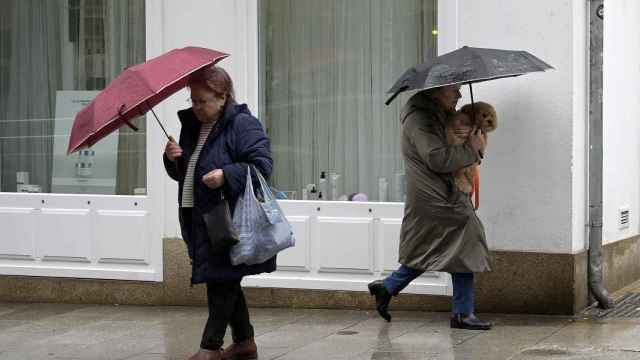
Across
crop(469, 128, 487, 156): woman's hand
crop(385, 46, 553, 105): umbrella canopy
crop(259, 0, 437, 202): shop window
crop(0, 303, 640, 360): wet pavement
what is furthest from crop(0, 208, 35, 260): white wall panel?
crop(469, 128, 487, 156): woman's hand

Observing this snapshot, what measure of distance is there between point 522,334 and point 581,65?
2153 mm

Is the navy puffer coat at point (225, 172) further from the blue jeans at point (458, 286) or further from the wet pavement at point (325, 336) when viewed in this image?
the blue jeans at point (458, 286)

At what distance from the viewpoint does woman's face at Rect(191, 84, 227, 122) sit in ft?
23.7

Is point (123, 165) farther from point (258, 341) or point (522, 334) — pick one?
point (522, 334)

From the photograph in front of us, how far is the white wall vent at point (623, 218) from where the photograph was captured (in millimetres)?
10258

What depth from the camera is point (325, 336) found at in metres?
8.48

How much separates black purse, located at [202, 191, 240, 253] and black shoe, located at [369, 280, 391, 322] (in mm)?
1926

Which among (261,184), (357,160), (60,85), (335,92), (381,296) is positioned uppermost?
(60,85)

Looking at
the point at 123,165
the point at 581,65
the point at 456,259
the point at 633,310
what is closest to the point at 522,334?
the point at 456,259

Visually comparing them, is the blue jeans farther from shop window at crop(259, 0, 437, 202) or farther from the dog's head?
shop window at crop(259, 0, 437, 202)

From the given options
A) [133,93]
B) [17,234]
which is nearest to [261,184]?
[133,93]

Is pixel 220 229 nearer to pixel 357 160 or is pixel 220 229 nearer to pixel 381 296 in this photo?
pixel 381 296

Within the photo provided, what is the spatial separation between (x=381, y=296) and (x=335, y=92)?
218cm

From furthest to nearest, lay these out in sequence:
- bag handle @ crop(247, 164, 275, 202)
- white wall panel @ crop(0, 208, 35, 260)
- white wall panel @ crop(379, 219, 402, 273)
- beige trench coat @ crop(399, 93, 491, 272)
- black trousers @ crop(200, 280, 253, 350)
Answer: white wall panel @ crop(0, 208, 35, 260) < white wall panel @ crop(379, 219, 402, 273) < beige trench coat @ crop(399, 93, 491, 272) < black trousers @ crop(200, 280, 253, 350) < bag handle @ crop(247, 164, 275, 202)
